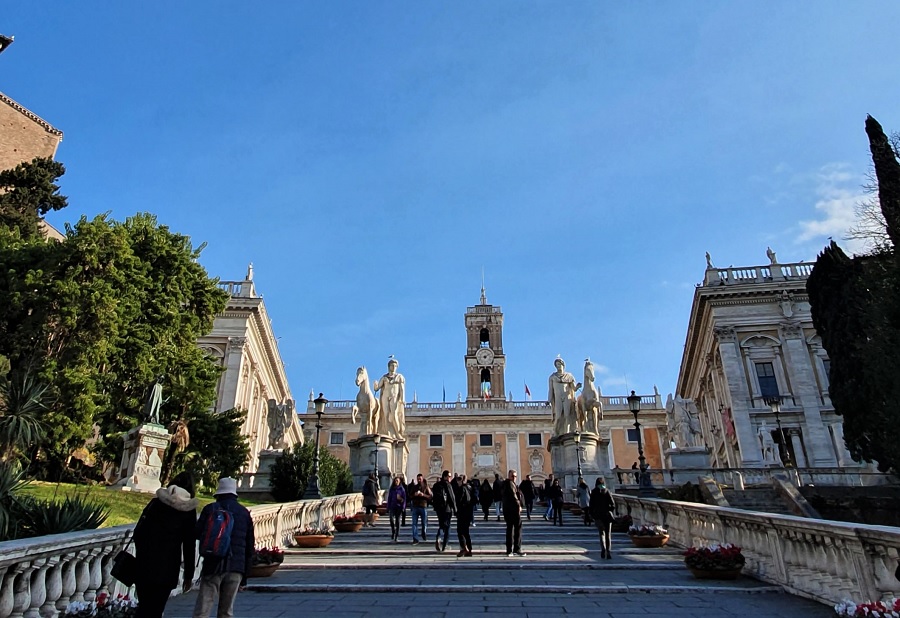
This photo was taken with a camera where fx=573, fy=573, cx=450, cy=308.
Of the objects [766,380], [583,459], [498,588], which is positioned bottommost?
[498,588]

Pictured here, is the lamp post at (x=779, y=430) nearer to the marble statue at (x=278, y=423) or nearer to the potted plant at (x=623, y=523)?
the potted plant at (x=623, y=523)

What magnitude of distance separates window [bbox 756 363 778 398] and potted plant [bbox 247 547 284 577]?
115 ft

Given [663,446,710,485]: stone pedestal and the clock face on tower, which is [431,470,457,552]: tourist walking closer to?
[663,446,710,485]: stone pedestal

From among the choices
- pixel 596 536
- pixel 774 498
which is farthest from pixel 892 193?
pixel 596 536

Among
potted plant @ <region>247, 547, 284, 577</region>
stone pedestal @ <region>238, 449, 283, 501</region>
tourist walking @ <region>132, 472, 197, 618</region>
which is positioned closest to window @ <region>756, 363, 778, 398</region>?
stone pedestal @ <region>238, 449, 283, 501</region>

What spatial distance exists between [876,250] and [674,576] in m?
15.2

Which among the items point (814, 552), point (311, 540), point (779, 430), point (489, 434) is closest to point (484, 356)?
point (489, 434)

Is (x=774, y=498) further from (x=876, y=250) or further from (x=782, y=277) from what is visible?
(x=782, y=277)

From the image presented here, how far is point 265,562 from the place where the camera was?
862 centimetres

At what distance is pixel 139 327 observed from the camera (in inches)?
871

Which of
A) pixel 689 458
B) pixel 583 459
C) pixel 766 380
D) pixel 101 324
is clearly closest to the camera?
pixel 101 324

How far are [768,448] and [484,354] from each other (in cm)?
4017

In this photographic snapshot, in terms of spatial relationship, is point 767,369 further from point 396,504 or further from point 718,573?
point 718,573

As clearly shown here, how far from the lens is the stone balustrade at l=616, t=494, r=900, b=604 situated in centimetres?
549
